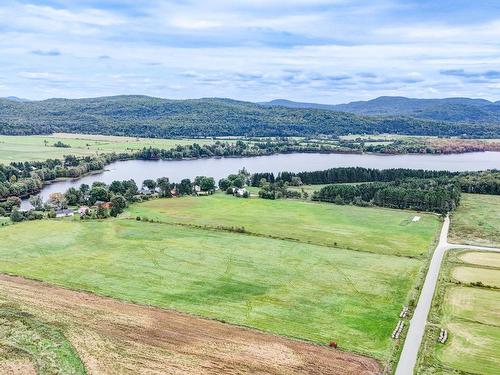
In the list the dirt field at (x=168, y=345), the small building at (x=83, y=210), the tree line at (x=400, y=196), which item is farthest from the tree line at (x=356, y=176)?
the dirt field at (x=168, y=345)

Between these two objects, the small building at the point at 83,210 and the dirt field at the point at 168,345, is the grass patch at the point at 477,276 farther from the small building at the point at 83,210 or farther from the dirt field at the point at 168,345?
the small building at the point at 83,210

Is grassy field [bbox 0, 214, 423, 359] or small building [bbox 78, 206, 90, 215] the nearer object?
grassy field [bbox 0, 214, 423, 359]

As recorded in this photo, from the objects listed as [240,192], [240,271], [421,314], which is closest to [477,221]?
[421,314]

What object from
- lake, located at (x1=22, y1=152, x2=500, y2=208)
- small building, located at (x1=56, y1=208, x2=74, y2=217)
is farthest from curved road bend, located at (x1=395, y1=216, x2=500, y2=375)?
lake, located at (x1=22, y1=152, x2=500, y2=208)

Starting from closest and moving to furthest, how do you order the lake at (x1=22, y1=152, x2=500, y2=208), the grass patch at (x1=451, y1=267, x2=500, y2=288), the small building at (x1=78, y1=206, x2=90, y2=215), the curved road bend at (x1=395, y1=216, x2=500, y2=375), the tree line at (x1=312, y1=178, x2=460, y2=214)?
the curved road bend at (x1=395, y1=216, x2=500, y2=375)
the grass patch at (x1=451, y1=267, x2=500, y2=288)
the small building at (x1=78, y1=206, x2=90, y2=215)
the tree line at (x1=312, y1=178, x2=460, y2=214)
the lake at (x1=22, y1=152, x2=500, y2=208)

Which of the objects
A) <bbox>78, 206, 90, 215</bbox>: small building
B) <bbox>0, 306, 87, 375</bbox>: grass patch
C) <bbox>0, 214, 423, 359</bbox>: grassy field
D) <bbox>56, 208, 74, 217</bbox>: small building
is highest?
<bbox>78, 206, 90, 215</bbox>: small building

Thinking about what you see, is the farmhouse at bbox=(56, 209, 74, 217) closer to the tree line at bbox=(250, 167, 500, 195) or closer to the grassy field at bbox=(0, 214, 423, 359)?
the grassy field at bbox=(0, 214, 423, 359)

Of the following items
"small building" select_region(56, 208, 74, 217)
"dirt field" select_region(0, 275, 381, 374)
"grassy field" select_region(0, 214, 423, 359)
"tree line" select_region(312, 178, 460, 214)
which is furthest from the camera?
"tree line" select_region(312, 178, 460, 214)
